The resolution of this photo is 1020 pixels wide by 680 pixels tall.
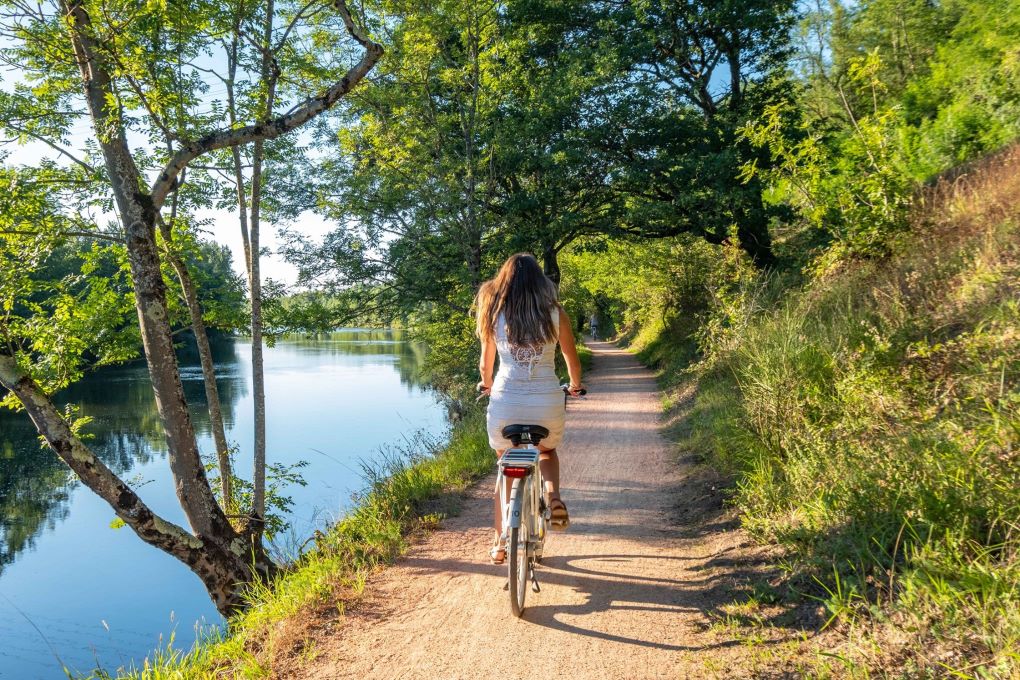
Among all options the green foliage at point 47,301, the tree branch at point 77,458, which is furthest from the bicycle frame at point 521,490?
the green foliage at point 47,301

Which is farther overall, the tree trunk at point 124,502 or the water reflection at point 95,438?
the water reflection at point 95,438

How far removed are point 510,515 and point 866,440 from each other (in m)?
2.69

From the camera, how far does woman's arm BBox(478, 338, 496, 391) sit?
→ 12.8 feet

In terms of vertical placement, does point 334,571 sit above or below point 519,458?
below

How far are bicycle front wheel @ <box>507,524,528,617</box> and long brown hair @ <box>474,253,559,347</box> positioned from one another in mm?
1077

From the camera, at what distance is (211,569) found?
6.98m

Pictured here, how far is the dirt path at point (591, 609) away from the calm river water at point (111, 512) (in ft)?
4.43

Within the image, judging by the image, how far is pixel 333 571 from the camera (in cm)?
436

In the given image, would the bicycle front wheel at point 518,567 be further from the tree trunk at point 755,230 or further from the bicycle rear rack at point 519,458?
the tree trunk at point 755,230

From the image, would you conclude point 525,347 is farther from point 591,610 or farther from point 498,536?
point 591,610

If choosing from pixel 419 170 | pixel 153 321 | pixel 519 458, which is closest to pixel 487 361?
pixel 519 458

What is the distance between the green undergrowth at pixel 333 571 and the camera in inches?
136

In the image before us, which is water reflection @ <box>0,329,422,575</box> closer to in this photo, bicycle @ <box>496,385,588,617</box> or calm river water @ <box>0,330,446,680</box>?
calm river water @ <box>0,330,446,680</box>

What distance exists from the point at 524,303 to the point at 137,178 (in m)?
5.33
